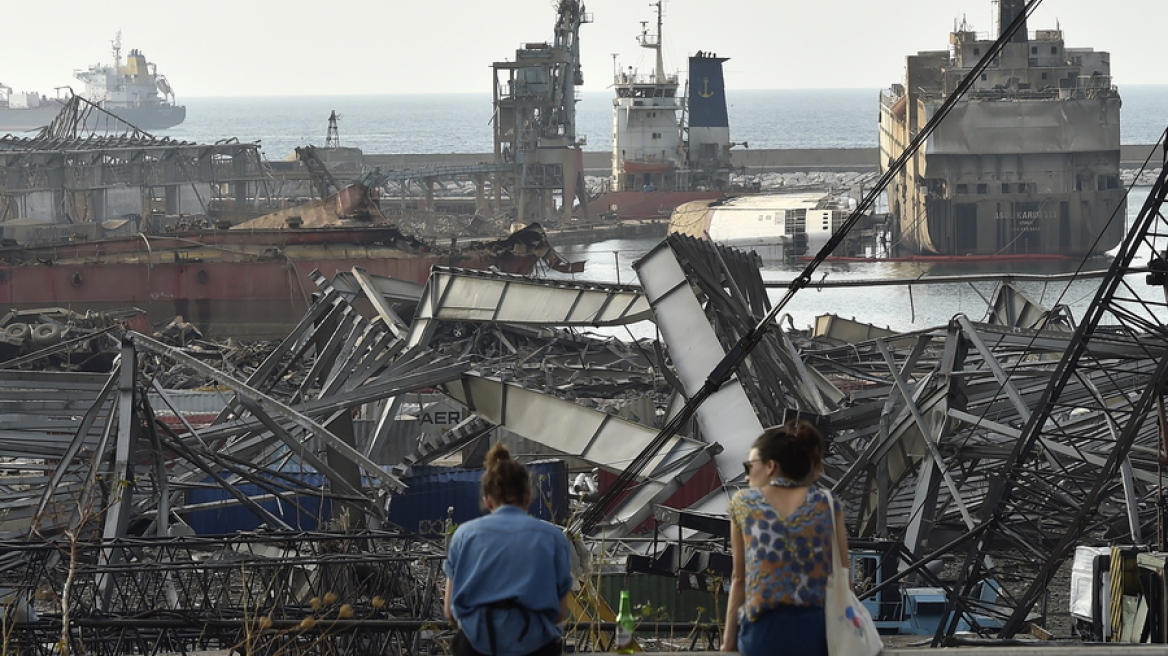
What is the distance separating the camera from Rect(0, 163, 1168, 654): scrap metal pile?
13.2 meters

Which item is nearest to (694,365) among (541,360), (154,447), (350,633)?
(154,447)

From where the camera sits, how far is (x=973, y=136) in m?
93.6

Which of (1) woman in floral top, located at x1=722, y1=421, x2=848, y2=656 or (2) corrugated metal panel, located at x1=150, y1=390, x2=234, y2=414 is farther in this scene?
(2) corrugated metal panel, located at x1=150, y1=390, x2=234, y2=414

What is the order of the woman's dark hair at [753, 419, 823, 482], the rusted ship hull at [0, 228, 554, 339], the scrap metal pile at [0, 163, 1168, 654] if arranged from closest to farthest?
the woman's dark hair at [753, 419, 823, 482], the scrap metal pile at [0, 163, 1168, 654], the rusted ship hull at [0, 228, 554, 339]

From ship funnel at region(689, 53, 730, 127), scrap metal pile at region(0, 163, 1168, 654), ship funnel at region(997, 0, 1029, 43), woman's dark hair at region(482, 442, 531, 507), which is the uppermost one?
ship funnel at region(997, 0, 1029, 43)

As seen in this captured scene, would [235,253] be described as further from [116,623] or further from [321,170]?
[116,623]

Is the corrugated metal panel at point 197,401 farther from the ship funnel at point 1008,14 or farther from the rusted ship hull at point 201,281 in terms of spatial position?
the ship funnel at point 1008,14

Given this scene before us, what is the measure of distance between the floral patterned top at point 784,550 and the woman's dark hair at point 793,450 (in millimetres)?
124

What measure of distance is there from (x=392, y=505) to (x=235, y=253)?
34179mm

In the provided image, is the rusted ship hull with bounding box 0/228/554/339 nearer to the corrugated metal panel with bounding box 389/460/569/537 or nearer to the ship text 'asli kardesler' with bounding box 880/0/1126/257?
the corrugated metal panel with bounding box 389/460/569/537

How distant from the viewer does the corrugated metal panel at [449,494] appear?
22.4m

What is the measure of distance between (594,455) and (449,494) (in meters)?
4.47

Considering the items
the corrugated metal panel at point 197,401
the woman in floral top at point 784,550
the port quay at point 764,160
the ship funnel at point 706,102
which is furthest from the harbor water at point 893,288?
the port quay at point 764,160

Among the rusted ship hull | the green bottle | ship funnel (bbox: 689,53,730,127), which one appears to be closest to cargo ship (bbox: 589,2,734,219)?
ship funnel (bbox: 689,53,730,127)
